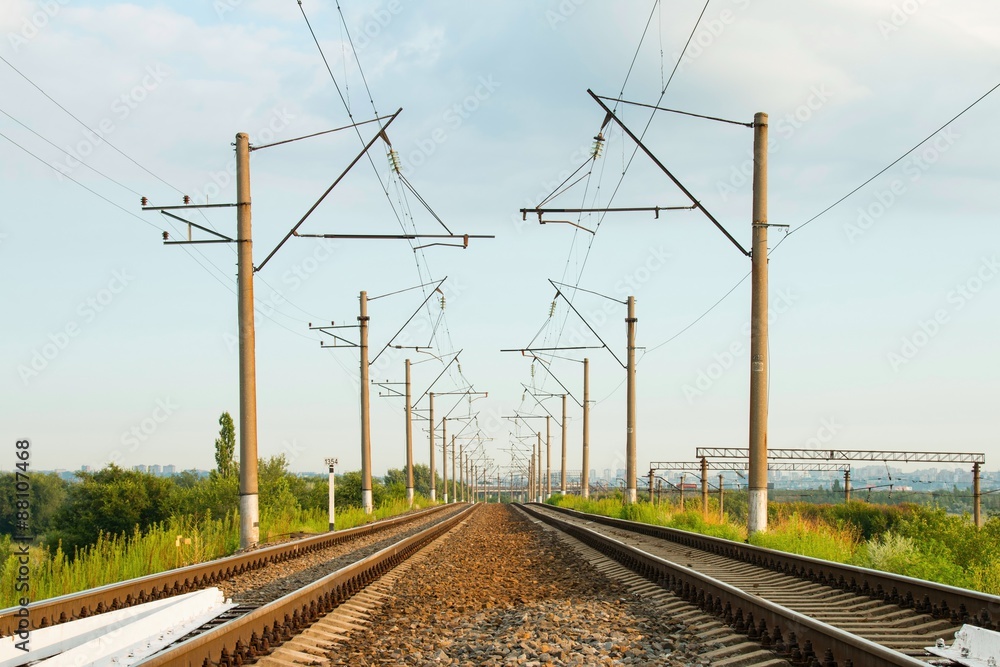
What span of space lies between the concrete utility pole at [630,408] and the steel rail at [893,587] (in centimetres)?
1969

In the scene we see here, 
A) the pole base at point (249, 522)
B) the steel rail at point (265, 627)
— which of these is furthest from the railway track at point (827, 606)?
the pole base at point (249, 522)

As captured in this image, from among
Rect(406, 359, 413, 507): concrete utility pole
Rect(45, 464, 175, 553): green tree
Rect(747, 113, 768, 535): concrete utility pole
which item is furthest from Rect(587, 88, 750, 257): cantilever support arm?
Rect(45, 464, 175, 553): green tree

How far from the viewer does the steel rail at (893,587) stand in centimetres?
761

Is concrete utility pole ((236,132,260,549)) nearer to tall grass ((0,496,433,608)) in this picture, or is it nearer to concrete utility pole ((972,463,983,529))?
tall grass ((0,496,433,608))

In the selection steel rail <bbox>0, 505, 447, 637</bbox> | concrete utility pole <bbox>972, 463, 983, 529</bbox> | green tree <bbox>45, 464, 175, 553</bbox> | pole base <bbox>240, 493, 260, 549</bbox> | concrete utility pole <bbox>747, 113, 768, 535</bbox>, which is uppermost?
concrete utility pole <bbox>747, 113, 768, 535</bbox>

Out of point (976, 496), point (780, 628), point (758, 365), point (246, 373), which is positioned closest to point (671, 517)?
point (758, 365)

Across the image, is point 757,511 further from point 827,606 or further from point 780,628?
point 780,628

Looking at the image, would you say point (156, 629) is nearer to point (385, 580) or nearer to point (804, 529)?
point (385, 580)

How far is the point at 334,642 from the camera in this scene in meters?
7.80

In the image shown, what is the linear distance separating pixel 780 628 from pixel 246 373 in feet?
47.1

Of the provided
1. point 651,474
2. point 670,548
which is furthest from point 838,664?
point 651,474

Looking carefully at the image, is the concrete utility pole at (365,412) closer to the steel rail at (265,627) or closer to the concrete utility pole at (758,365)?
the concrete utility pole at (758,365)

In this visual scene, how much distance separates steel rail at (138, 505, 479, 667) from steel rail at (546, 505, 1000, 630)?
550cm

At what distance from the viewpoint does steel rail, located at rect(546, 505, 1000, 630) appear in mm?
7609
